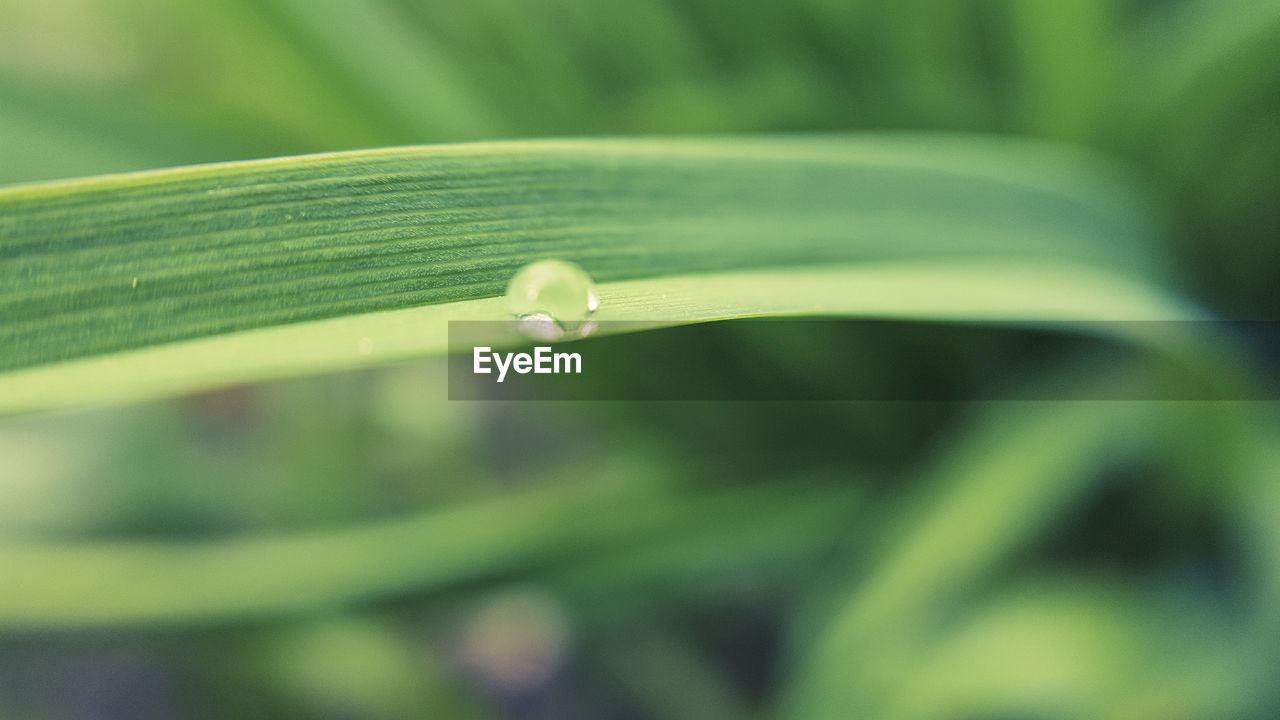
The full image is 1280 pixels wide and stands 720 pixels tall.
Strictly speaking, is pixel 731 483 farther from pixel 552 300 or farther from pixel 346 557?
pixel 552 300

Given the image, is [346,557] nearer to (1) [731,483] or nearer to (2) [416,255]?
(1) [731,483]

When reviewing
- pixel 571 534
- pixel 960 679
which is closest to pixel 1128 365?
pixel 960 679

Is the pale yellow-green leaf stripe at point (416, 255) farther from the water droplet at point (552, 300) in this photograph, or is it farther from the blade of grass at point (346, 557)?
the blade of grass at point (346, 557)

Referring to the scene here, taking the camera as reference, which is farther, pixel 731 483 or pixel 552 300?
pixel 731 483

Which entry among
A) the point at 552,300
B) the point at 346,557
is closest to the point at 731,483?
the point at 346,557

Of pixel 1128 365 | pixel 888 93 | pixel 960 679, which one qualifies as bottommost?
pixel 960 679

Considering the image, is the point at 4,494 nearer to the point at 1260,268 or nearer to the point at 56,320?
the point at 56,320
